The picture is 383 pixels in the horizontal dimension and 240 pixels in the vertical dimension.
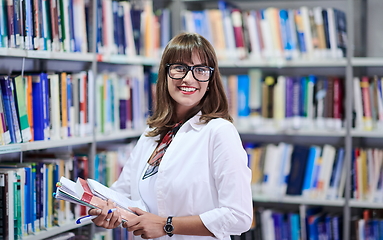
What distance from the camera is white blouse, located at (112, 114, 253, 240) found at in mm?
1522

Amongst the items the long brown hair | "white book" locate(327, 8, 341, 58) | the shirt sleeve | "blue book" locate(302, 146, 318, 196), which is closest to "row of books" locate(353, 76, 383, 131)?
"white book" locate(327, 8, 341, 58)

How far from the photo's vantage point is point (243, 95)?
10.2ft

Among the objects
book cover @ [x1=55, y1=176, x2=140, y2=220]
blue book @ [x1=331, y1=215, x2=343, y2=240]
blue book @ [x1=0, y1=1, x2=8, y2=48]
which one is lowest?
blue book @ [x1=331, y1=215, x2=343, y2=240]

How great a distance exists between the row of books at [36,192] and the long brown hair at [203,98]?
2.08ft

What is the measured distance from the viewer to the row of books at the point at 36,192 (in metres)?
1.90

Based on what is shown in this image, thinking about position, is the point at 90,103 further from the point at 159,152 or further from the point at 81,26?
the point at 159,152

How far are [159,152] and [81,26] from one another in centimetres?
98

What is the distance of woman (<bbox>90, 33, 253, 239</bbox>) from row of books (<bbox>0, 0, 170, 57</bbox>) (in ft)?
2.21

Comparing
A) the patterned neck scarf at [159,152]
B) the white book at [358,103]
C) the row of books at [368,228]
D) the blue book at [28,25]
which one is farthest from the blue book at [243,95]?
the blue book at [28,25]

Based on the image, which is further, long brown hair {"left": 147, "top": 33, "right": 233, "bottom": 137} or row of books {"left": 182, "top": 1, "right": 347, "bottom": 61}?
row of books {"left": 182, "top": 1, "right": 347, "bottom": 61}

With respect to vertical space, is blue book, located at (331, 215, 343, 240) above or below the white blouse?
below

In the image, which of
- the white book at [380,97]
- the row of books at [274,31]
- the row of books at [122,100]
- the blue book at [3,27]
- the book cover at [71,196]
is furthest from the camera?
the row of books at [274,31]

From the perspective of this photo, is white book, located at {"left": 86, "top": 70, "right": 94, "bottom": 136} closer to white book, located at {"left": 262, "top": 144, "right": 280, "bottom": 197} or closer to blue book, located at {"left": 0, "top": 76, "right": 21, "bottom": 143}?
blue book, located at {"left": 0, "top": 76, "right": 21, "bottom": 143}

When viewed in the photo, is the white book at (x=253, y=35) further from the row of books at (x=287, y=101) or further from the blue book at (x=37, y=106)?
the blue book at (x=37, y=106)
